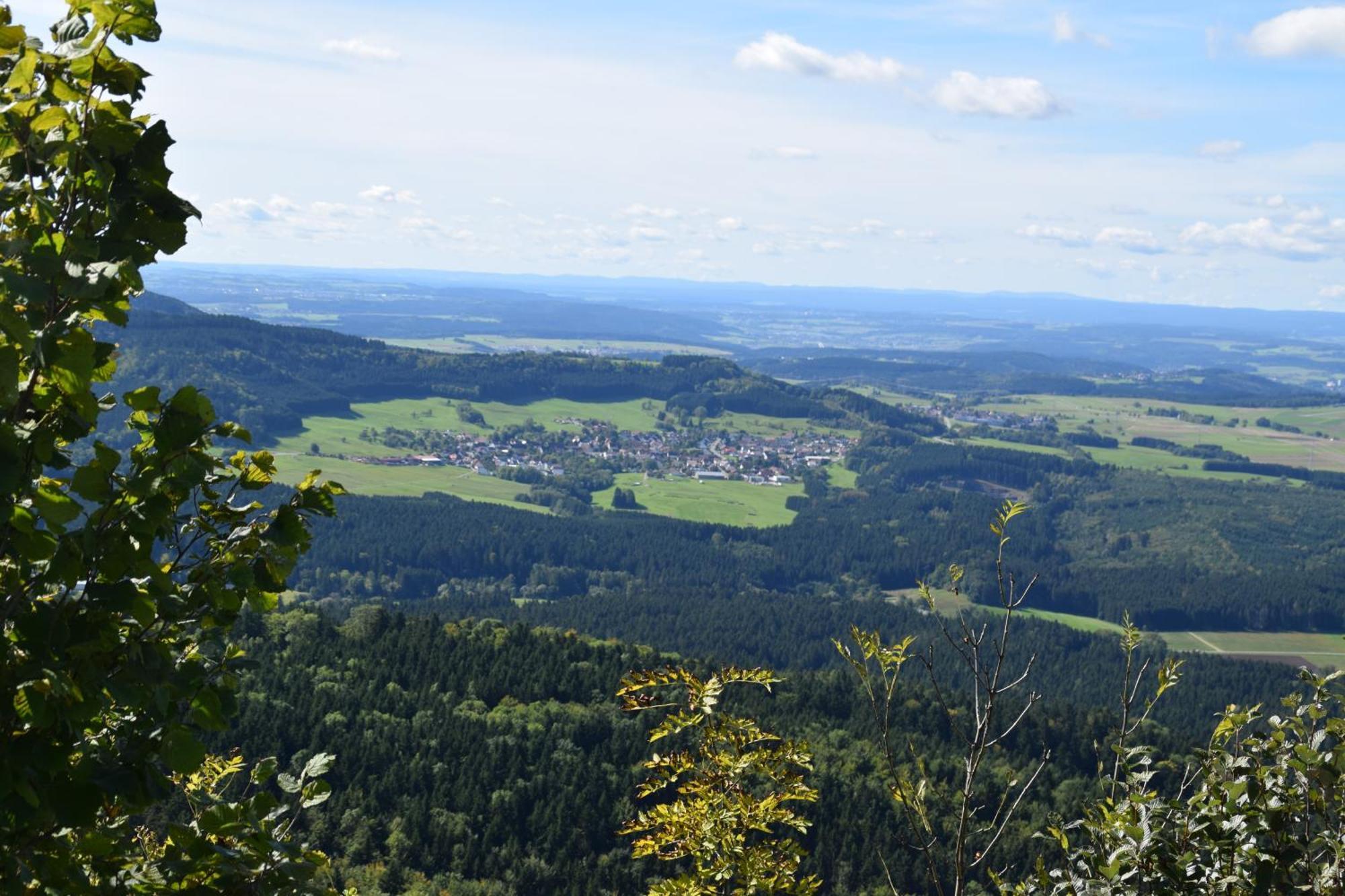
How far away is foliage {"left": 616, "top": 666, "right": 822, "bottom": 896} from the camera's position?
10617 millimetres

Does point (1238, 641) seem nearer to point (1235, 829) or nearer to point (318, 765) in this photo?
point (1235, 829)

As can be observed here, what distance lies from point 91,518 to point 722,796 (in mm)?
7215

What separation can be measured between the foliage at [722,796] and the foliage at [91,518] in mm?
5349

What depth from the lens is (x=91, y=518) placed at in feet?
17.1

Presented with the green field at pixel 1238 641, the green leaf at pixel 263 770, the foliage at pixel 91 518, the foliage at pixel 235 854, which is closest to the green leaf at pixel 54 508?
the foliage at pixel 91 518

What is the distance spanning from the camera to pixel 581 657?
98.1 metres

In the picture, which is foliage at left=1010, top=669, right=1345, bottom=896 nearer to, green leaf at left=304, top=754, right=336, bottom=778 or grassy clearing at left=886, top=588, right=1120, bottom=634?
green leaf at left=304, top=754, right=336, bottom=778

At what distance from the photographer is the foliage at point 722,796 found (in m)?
10.6

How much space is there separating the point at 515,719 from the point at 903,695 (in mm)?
41541

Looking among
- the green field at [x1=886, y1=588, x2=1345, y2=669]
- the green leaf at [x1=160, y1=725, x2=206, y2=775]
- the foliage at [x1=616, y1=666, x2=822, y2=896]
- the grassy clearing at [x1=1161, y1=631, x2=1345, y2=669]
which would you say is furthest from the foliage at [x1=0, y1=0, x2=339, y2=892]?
the grassy clearing at [x1=1161, y1=631, x2=1345, y2=669]

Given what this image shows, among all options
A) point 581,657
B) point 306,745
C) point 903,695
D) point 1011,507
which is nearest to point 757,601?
point 903,695

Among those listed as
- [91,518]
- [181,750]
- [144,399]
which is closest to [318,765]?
[181,750]

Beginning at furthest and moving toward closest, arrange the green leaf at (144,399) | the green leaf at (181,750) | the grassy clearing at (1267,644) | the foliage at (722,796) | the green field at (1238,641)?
the green field at (1238,641) < the grassy clearing at (1267,644) < the foliage at (722,796) < the green leaf at (144,399) < the green leaf at (181,750)

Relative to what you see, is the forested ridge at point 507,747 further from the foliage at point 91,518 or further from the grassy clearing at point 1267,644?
Result: the grassy clearing at point 1267,644
